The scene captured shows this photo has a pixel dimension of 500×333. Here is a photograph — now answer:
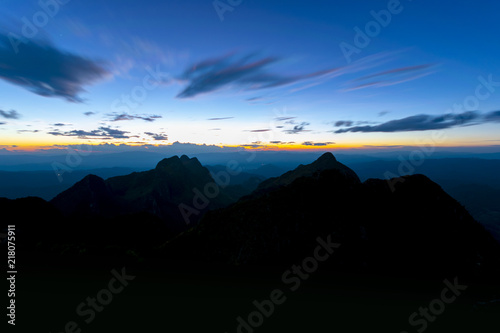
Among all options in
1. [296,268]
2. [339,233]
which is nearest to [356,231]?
[339,233]

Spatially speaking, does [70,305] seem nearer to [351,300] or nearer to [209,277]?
[209,277]

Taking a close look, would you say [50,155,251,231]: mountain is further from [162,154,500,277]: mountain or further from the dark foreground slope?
the dark foreground slope

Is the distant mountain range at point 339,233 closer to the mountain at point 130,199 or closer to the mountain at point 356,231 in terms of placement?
the mountain at point 356,231

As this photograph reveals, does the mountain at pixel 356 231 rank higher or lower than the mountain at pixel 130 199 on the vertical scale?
higher

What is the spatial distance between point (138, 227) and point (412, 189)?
50475 mm

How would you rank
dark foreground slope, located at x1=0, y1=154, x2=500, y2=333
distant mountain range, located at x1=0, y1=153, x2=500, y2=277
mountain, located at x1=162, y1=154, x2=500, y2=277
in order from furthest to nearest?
mountain, located at x1=162, y1=154, x2=500, y2=277, distant mountain range, located at x1=0, y1=153, x2=500, y2=277, dark foreground slope, located at x1=0, y1=154, x2=500, y2=333

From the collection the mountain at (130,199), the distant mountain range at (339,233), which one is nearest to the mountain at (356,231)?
the distant mountain range at (339,233)

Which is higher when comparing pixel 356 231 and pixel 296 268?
pixel 356 231

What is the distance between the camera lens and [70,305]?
462 inches

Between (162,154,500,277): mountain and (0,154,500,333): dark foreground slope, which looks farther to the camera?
(162,154,500,277): mountain

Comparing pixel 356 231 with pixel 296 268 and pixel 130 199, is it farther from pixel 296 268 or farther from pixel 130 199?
pixel 130 199

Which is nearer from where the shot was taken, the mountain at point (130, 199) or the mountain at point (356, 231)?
the mountain at point (356, 231)

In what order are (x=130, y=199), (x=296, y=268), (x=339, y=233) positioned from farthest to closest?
1. (x=130, y=199)
2. (x=339, y=233)
3. (x=296, y=268)

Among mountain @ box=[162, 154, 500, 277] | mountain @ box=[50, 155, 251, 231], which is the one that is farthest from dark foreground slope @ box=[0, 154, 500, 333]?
mountain @ box=[50, 155, 251, 231]
